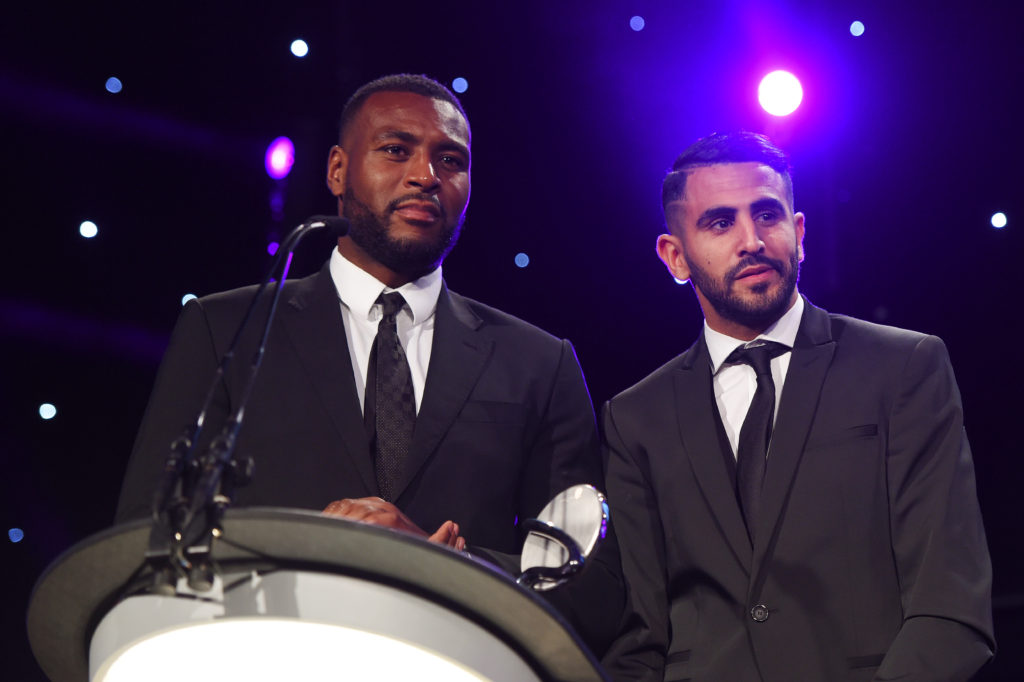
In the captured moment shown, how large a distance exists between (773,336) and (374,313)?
3.11 feet

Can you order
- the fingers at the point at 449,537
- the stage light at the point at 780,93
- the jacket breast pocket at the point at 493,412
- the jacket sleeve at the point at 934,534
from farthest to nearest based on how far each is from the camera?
the stage light at the point at 780,93 < the jacket breast pocket at the point at 493,412 < the jacket sleeve at the point at 934,534 < the fingers at the point at 449,537

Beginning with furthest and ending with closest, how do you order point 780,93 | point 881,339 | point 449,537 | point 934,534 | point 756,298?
point 780,93, point 756,298, point 881,339, point 934,534, point 449,537

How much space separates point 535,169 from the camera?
3650mm

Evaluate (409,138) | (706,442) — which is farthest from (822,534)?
(409,138)

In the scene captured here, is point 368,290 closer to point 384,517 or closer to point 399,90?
point 399,90

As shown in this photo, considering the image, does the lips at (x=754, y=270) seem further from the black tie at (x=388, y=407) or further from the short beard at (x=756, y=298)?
the black tie at (x=388, y=407)

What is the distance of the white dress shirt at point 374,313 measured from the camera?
243cm

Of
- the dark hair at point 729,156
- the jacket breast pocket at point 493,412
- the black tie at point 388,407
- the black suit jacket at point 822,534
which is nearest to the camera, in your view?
the black suit jacket at point 822,534

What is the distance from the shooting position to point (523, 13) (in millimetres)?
3586

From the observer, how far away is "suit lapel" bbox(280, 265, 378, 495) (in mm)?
2199

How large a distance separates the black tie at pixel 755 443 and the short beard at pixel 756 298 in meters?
0.11

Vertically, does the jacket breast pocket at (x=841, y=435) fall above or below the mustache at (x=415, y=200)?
below

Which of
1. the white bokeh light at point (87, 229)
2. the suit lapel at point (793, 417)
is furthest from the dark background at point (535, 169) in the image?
the suit lapel at point (793, 417)

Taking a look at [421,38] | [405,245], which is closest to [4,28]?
[421,38]
